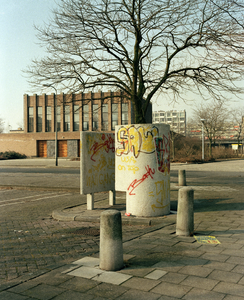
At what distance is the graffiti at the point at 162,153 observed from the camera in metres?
6.95

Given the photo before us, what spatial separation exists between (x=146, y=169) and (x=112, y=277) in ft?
11.4

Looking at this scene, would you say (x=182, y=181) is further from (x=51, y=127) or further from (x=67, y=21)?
(x=51, y=127)

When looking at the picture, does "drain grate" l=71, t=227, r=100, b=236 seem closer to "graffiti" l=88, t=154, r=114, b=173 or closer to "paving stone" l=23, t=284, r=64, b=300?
"graffiti" l=88, t=154, r=114, b=173

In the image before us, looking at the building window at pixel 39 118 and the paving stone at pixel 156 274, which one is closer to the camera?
the paving stone at pixel 156 274

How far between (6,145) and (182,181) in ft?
158

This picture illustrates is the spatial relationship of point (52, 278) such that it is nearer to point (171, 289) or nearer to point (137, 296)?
point (137, 296)

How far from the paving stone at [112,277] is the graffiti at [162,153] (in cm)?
351

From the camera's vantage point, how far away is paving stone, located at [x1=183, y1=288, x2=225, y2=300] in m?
3.07

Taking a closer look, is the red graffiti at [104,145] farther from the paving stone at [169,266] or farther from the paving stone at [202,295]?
the paving stone at [202,295]

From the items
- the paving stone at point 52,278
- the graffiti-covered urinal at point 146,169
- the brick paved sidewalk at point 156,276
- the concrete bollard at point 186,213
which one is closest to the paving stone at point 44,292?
the brick paved sidewalk at point 156,276

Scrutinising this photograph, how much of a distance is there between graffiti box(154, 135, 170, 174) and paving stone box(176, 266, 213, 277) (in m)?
3.23

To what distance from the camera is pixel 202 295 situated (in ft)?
10.3

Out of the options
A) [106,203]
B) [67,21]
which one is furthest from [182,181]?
[67,21]

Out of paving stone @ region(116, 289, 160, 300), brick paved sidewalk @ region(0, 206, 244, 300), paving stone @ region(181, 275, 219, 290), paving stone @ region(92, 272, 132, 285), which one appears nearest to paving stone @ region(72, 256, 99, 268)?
brick paved sidewalk @ region(0, 206, 244, 300)
